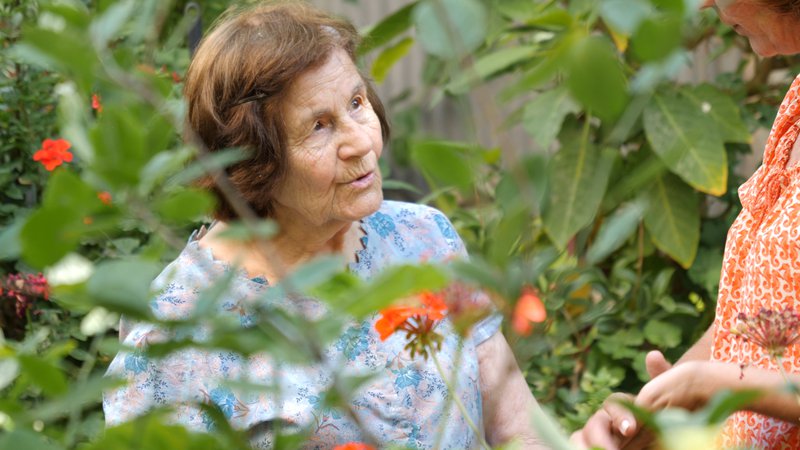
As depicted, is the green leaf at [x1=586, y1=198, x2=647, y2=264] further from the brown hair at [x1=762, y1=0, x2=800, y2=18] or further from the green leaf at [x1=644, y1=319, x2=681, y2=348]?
the green leaf at [x1=644, y1=319, x2=681, y2=348]

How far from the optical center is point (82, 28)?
0.55m

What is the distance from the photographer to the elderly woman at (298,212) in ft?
6.40

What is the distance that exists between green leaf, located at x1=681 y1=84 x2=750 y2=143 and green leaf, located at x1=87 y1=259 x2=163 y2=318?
3.19 meters

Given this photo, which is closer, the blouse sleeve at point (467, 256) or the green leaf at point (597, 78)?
the green leaf at point (597, 78)

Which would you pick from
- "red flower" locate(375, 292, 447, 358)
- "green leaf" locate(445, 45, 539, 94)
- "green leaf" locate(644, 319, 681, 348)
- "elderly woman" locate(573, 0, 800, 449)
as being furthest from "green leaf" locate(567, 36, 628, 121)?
"green leaf" locate(445, 45, 539, 94)

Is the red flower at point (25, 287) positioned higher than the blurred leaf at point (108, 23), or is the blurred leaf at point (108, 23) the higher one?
the blurred leaf at point (108, 23)

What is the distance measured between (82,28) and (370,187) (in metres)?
1.44

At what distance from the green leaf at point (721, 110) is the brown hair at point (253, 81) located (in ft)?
5.94

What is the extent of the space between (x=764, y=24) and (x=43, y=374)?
1.31 m

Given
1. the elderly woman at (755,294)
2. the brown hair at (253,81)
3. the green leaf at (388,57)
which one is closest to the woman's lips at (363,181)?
the brown hair at (253,81)

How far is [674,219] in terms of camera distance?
11.5 feet

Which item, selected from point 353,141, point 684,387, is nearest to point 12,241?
point 684,387

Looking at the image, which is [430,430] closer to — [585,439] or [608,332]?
[585,439]

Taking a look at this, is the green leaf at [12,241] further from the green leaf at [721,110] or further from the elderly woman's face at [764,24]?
the green leaf at [721,110]
